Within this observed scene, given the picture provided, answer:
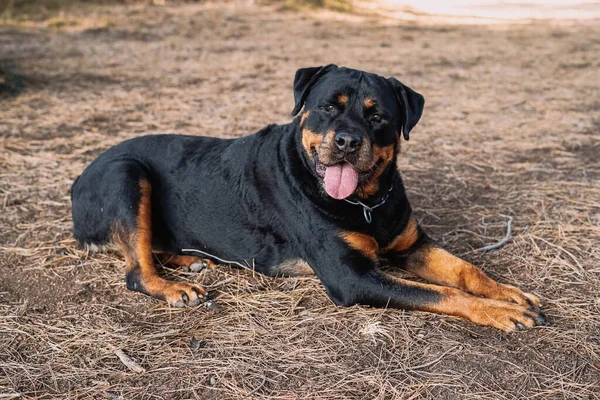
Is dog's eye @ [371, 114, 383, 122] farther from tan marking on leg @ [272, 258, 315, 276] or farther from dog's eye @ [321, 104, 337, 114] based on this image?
tan marking on leg @ [272, 258, 315, 276]

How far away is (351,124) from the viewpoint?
3740mm

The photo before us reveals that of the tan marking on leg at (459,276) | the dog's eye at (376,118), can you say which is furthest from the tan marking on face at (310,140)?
the tan marking on leg at (459,276)

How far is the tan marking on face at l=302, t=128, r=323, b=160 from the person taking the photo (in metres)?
3.80

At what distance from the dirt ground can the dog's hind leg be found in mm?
83

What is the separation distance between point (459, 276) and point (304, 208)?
1072 mm

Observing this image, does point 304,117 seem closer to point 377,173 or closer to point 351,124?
point 351,124

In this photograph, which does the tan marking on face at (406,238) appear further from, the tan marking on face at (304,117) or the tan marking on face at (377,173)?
the tan marking on face at (304,117)

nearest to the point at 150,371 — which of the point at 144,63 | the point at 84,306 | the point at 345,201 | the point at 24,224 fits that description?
the point at 84,306

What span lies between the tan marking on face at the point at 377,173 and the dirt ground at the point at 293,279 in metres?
0.70

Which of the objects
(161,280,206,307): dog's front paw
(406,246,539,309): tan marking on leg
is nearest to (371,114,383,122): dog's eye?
(406,246,539,309): tan marking on leg

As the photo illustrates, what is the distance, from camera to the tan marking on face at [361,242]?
3.79m

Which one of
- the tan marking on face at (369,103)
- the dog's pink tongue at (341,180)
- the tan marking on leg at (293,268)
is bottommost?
the tan marking on leg at (293,268)

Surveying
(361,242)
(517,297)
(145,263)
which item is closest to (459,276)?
(517,297)

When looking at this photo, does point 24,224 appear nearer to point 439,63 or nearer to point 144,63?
point 144,63
